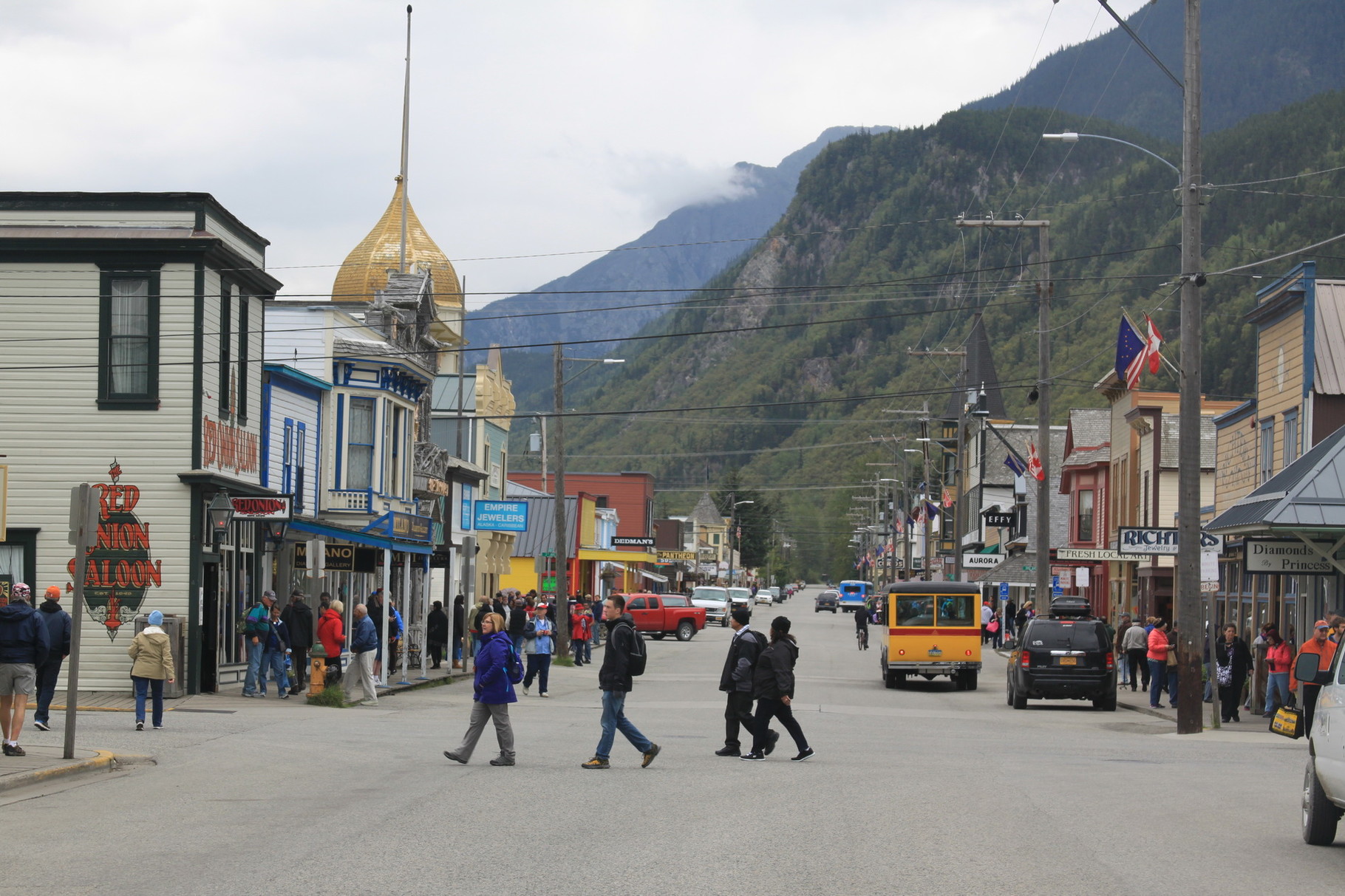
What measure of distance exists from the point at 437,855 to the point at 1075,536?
2040 inches

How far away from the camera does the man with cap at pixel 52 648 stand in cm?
1803

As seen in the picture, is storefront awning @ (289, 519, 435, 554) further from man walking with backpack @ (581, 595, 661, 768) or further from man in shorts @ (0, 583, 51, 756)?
man walking with backpack @ (581, 595, 661, 768)

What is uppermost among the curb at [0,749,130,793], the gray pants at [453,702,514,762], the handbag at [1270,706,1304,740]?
the handbag at [1270,706,1304,740]

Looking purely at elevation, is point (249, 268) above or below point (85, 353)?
above

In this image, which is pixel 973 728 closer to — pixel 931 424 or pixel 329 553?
pixel 329 553

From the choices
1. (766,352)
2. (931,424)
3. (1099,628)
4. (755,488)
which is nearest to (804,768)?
(1099,628)

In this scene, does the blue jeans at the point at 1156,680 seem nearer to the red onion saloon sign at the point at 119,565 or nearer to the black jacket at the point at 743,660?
the black jacket at the point at 743,660

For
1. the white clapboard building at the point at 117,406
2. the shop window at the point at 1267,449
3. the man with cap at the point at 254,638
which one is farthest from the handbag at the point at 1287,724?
the shop window at the point at 1267,449

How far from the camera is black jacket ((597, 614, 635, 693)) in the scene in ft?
53.8

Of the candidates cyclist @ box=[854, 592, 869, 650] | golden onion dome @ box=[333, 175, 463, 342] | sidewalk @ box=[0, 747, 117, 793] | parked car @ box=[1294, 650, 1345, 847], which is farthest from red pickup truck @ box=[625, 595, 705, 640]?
parked car @ box=[1294, 650, 1345, 847]

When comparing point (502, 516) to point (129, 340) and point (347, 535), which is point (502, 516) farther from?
point (129, 340)

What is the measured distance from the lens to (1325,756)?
10875mm

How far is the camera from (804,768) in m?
16.9

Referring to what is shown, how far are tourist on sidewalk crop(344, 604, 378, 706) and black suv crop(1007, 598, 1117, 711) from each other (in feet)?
39.4
